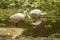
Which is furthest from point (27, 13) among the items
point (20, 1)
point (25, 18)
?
point (20, 1)

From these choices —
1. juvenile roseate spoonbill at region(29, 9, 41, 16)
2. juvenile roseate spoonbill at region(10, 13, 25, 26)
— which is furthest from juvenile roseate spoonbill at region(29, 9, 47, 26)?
juvenile roseate spoonbill at region(10, 13, 25, 26)

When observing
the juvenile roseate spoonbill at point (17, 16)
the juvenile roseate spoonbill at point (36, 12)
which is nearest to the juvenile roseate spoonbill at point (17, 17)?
the juvenile roseate spoonbill at point (17, 16)

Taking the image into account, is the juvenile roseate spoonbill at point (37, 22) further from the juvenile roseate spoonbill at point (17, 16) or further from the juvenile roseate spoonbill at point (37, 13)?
the juvenile roseate spoonbill at point (17, 16)

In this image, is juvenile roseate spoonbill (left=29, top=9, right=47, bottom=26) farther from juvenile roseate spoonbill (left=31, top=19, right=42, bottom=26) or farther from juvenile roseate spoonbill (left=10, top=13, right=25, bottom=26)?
juvenile roseate spoonbill (left=10, top=13, right=25, bottom=26)

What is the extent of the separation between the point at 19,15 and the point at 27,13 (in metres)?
0.12

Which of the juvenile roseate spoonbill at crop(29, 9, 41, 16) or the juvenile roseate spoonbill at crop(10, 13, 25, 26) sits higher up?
the juvenile roseate spoonbill at crop(29, 9, 41, 16)

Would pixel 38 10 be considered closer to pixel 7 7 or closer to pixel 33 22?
pixel 33 22

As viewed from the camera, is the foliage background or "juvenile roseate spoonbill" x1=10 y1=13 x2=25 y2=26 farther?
"juvenile roseate spoonbill" x1=10 y1=13 x2=25 y2=26

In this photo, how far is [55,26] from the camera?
207 cm

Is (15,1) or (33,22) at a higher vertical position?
(15,1)

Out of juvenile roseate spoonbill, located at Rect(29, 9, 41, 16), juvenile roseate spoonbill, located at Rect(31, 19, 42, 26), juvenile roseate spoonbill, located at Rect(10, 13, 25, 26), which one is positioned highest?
juvenile roseate spoonbill, located at Rect(29, 9, 41, 16)

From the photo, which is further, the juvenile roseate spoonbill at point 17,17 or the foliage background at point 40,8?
the juvenile roseate spoonbill at point 17,17

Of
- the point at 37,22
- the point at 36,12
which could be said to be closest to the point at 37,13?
the point at 36,12

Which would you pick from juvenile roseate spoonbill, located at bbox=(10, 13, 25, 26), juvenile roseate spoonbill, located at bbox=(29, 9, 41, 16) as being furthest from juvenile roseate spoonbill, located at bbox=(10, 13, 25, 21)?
juvenile roseate spoonbill, located at bbox=(29, 9, 41, 16)
